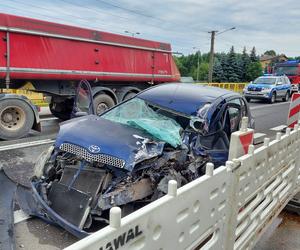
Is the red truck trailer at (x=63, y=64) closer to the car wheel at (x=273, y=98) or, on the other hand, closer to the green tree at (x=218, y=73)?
the car wheel at (x=273, y=98)

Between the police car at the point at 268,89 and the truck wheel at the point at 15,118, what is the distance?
54.4ft

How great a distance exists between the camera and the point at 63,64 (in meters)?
9.30

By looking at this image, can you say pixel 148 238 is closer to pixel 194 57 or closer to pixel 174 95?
pixel 174 95

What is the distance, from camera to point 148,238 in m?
1.63

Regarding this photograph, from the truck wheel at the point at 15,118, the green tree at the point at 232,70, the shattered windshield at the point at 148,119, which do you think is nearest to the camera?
the shattered windshield at the point at 148,119

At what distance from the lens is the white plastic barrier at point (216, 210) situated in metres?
1.52

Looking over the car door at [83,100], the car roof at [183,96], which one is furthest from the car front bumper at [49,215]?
the car roof at [183,96]

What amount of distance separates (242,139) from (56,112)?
28.6 feet

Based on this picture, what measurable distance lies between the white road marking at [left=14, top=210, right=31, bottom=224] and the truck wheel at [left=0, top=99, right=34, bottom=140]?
14.2ft

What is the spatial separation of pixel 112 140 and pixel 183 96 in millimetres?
1603

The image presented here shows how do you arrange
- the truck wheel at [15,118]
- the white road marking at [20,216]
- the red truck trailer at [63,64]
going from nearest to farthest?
1. the white road marking at [20,216]
2. the truck wheel at [15,118]
3. the red truck trailer at [63,64]

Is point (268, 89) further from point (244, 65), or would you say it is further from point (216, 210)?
point (244, 65)

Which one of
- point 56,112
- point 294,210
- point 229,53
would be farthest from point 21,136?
point 229,53

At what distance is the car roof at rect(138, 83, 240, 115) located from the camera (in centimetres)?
449
